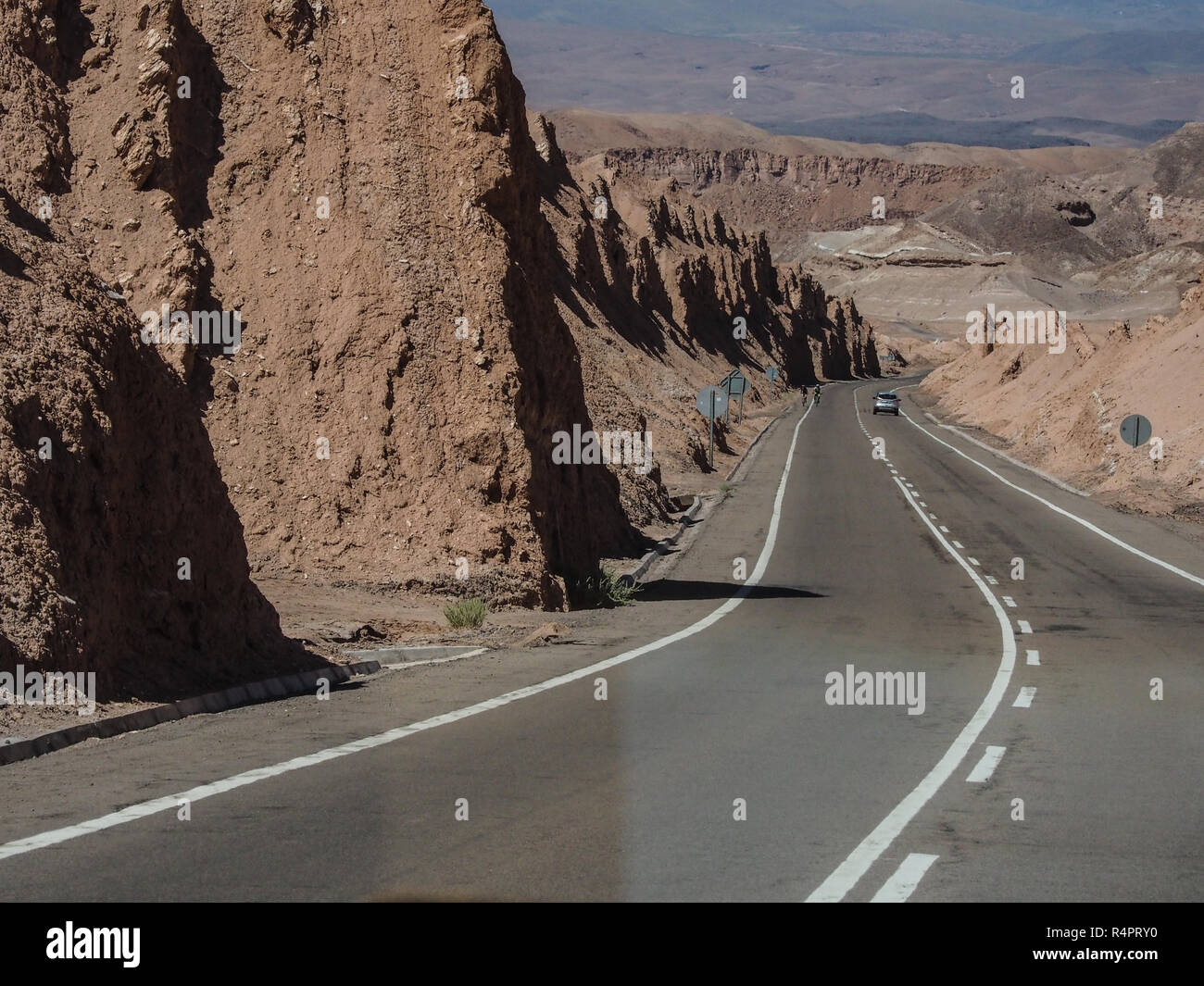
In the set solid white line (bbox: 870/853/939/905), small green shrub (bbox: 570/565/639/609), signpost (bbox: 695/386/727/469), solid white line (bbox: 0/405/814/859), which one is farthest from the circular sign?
solid white line (bbox: 870/853/939/905)

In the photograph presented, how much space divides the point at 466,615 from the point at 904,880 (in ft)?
34.2

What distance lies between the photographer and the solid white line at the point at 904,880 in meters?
6.97

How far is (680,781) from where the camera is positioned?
377 inches

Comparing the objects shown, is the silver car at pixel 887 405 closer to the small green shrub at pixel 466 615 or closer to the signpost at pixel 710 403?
the signpost at pixel 710 403

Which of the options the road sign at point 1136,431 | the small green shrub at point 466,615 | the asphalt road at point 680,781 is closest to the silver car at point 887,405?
the road sign at point 1136,431

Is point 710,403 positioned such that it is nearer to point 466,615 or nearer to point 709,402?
point 709,402

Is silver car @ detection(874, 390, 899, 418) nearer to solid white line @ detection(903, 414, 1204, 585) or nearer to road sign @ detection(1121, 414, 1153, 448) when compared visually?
solid white line @ detection(903, 414, 1204, 585)

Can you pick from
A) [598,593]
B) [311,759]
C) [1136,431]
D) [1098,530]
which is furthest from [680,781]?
[1136,431]

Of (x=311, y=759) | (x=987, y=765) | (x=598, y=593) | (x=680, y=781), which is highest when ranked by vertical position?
(x=598, y=593)

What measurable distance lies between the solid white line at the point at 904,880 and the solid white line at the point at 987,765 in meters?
2.38

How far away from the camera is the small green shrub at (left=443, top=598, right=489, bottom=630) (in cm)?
1728

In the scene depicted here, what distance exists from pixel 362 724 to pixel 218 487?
3573mm
